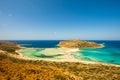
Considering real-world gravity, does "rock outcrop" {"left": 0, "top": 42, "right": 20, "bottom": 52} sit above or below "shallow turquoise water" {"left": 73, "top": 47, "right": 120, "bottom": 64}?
above

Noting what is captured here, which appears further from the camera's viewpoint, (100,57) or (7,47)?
(7,47)

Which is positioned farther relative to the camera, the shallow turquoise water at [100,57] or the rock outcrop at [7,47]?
the rock outcrop at [7,47]

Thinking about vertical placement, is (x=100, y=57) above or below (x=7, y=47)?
below

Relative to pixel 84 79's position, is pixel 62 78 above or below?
above

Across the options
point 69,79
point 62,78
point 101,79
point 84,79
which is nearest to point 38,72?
point 62,78

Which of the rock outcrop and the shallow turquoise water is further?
the rock outcrop

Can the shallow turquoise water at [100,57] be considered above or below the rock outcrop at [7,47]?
below

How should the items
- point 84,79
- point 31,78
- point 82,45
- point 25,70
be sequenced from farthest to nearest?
point 82,45 → point 84,79 → point 25,70 → point 31,78

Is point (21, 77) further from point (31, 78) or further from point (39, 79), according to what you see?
point (39, 79)

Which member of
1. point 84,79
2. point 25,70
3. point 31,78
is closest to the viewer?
point 31,78

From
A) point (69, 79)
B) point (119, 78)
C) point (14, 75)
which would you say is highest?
point (14, 75)

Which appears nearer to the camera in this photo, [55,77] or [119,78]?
Answer: [55,77]
